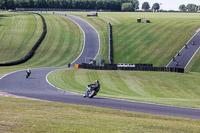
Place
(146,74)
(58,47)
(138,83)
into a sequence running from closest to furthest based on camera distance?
(138,83), (146,74), (58,47)

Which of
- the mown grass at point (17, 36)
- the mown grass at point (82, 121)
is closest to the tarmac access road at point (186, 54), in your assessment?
the mown grass at point (17, 36)

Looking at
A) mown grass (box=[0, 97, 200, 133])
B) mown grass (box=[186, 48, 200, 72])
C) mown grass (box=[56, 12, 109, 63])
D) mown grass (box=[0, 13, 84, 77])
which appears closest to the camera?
mown grass (box=[0, 97, 200, 133])

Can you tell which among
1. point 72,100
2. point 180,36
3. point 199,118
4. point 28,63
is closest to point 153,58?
point 180,36

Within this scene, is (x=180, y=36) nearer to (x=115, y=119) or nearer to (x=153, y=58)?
(x=153, y=58)

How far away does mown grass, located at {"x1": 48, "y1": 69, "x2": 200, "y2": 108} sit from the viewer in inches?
1581

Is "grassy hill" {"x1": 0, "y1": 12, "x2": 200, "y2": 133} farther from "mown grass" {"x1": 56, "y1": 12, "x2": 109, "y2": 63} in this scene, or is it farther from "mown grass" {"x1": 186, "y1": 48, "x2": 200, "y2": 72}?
"mown grass" {"x1": 186, "y1": 48, "x2": 200, "y2": 72}

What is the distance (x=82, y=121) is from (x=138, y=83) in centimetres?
3166

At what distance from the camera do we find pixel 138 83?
4741 cm

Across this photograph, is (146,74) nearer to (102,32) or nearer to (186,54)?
(186,54)

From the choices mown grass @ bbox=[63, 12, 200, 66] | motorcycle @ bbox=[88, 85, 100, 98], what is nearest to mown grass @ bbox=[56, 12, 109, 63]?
mown grass @ bbox=[63, 12, 200, 66]

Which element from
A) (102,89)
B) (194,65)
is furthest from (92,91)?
(194,65)

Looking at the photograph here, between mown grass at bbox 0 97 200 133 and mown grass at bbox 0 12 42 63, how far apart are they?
59.8 m

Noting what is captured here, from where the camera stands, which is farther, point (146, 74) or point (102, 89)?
point (146, 74)

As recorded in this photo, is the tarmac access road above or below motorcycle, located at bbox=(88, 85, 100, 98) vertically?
below
